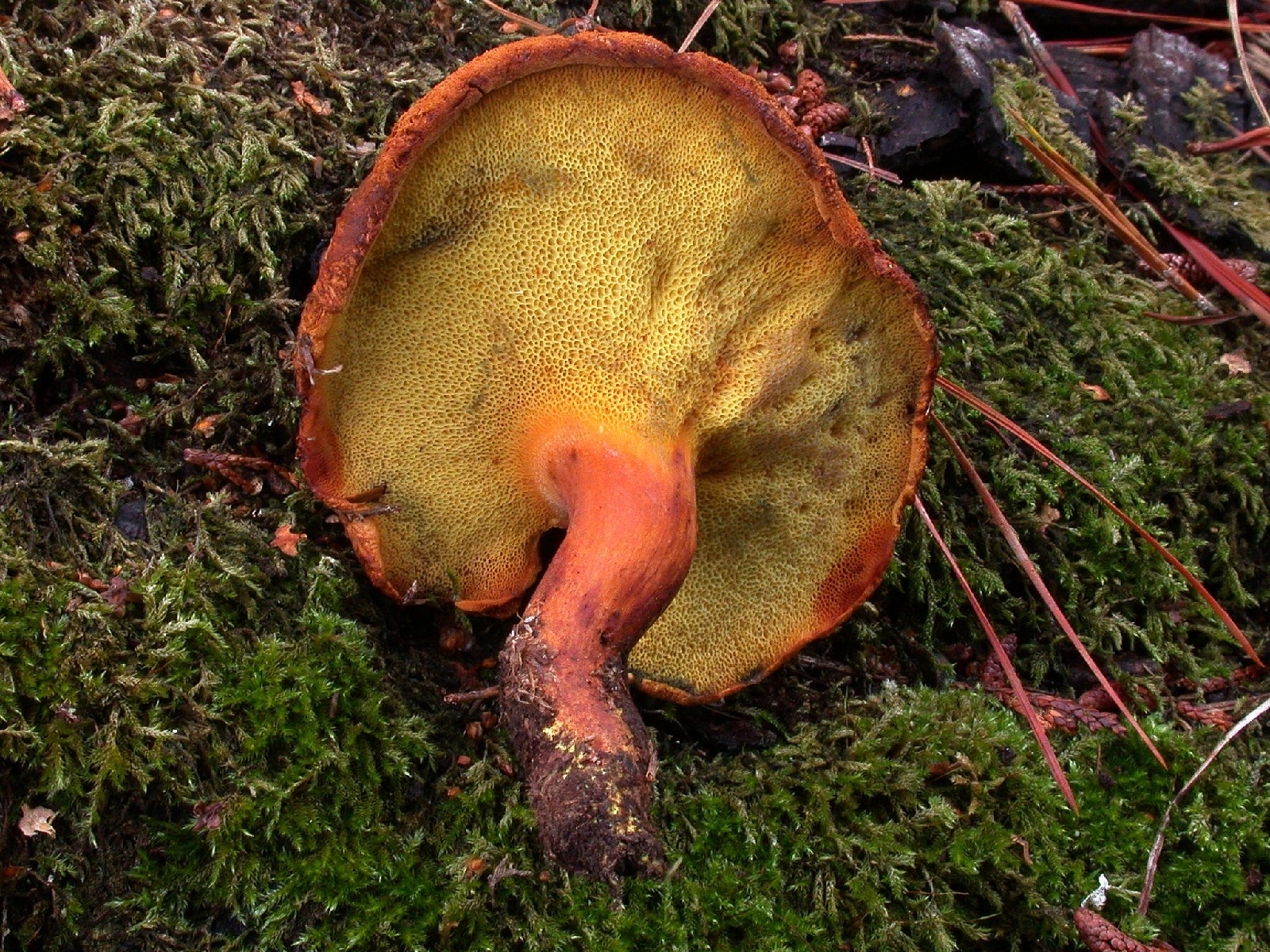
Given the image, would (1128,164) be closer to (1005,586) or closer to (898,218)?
(898,218)

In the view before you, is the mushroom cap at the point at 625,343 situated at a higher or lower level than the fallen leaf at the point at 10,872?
higher

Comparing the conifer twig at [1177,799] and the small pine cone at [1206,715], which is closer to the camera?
the conifer twig at [1177,799]

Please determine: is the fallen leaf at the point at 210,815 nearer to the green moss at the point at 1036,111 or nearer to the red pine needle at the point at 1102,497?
the red pine needle at the point at 1102,497

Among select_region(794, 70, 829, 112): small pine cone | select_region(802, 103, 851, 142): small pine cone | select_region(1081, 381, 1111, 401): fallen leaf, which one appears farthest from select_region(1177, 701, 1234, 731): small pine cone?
select_region(794, 70, 829, 112): small pine cone

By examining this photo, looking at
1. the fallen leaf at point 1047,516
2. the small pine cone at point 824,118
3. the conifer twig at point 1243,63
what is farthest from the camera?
the conifer twig at point 1243,63

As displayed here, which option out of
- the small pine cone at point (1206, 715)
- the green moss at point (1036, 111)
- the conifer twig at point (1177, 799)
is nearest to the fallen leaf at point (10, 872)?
the conifer twig at point (1177, 799)

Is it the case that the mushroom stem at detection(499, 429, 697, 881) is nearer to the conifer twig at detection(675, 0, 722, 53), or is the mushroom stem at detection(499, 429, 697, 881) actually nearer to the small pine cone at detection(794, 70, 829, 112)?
the conifer twig at detection(675, 0, 722, 53)
